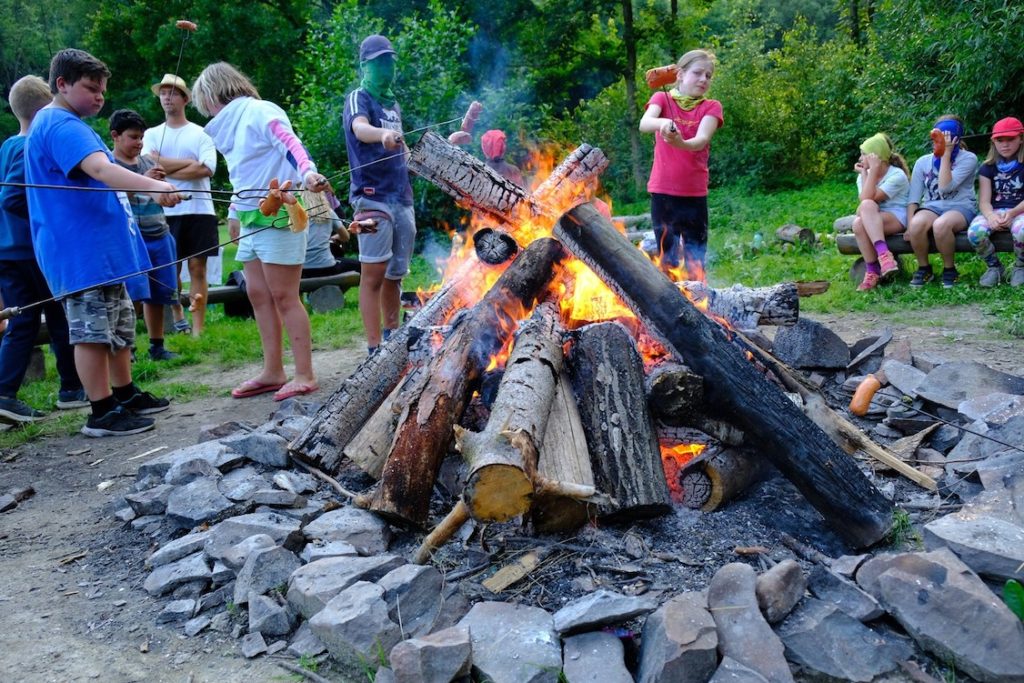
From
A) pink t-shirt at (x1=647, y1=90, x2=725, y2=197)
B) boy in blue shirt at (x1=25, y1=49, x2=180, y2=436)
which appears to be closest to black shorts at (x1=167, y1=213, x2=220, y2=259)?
boy in blue shirt at (x1=25, y1=49, x2=180, y2=436)

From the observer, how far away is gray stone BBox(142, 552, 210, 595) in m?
2.94

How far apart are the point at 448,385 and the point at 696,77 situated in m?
3.46

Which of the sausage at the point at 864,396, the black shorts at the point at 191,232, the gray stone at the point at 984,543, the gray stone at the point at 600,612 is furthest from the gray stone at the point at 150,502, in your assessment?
the black shorts at the point at 191,232

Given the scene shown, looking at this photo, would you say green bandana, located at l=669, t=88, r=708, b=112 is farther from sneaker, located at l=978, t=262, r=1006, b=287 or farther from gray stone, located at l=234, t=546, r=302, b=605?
gray stone, located at l=234, t=546, r=302, b=605

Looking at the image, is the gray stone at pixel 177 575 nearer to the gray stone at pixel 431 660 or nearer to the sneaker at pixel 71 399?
the gray stone at pixel 431 660

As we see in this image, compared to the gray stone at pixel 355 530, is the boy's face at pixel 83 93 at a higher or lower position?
higher

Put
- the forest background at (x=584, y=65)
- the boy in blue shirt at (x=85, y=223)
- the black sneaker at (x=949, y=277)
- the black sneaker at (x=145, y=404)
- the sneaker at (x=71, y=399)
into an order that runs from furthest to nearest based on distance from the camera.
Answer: the forest background at (x=584, y=65), the black sneaker at (x=949, y=277), the sneaker at (x=71, y=399), the black sneaker at (x=145, y=404), the boy in blue shirt at (x=85, y=223)

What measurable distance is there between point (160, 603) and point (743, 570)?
2162mm

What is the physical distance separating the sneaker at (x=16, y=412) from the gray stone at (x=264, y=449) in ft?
8.05

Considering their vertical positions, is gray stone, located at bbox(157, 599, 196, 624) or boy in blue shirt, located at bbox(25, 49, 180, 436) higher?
boy in blue shirt, located at bbox(25, 49, 180, 436)

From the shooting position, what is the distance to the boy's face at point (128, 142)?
6260 mm

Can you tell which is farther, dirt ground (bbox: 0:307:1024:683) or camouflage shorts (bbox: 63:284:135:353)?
camouflage shorts (bbox: 63:284:135:353)

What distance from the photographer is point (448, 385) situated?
3.30m

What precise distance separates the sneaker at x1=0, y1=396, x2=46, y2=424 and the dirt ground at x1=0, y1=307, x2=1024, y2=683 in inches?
18.2
